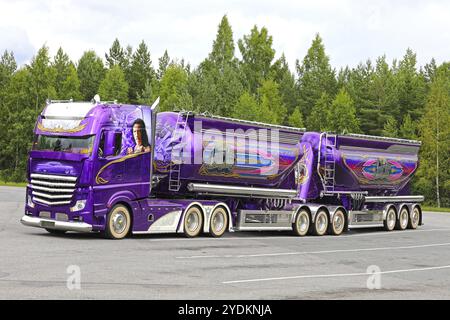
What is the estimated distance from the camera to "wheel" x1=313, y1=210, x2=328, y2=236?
86.7 ft

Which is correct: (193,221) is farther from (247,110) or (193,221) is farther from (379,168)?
(247,110)

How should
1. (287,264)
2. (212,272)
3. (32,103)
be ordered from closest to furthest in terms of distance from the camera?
(212,272) < (287,264) < (32,103)

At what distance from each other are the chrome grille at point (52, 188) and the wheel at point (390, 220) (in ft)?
54.9

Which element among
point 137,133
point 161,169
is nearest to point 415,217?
point 161,169

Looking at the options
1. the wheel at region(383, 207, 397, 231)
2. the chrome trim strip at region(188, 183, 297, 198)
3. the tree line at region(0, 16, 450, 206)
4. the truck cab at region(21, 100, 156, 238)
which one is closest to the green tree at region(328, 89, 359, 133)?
the tree line at region(0, 16, 450, 206)

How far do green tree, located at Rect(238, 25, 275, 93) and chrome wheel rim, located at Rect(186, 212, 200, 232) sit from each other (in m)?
68.5

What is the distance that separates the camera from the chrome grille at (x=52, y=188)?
1875 centimetres

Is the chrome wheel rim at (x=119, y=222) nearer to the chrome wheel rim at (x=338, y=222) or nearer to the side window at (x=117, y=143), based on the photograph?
the side window at (x=117, y=143)

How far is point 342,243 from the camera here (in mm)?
23078

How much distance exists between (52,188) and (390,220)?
1745 centimetres

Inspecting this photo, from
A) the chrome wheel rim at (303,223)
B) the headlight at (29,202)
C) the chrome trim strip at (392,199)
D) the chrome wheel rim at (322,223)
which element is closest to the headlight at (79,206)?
the headlight at (29,202)
